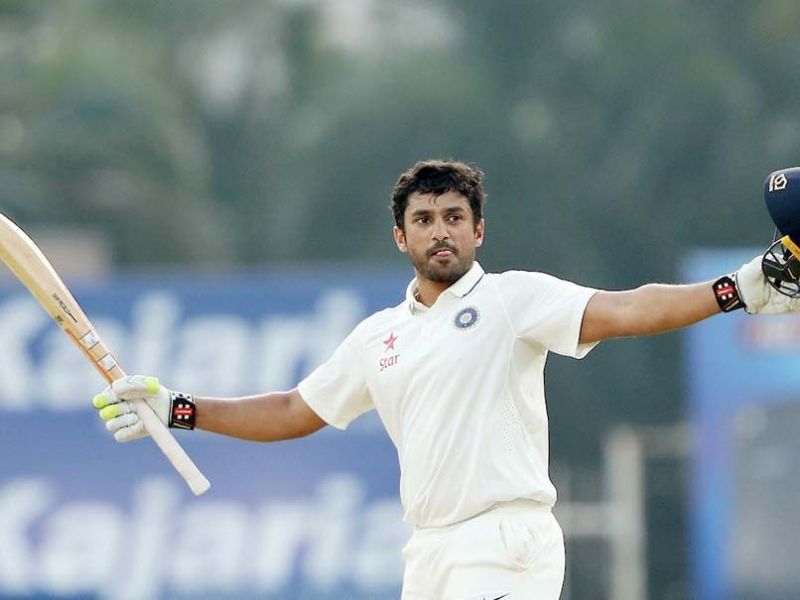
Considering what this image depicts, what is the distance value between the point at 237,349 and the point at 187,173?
1496 centimetres

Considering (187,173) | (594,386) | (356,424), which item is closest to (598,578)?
(356,424)

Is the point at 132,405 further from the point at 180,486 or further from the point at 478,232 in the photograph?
the point at 180,486

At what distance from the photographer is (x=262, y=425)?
7.42 metres

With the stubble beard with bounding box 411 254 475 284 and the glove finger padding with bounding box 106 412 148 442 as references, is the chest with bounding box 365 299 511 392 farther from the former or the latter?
the glove finger padding with bounding box 106 412 148 442

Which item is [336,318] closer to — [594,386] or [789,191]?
[789,191]

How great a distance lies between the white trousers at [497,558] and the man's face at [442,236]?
747mm

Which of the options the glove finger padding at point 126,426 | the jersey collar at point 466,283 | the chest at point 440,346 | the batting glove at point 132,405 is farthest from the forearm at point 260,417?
the jersey collar at point 466,283

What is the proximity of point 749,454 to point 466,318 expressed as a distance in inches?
342

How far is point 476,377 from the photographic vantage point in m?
6.69

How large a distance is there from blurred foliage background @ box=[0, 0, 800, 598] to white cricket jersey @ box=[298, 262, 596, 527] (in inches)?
730

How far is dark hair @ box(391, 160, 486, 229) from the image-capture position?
271 inches

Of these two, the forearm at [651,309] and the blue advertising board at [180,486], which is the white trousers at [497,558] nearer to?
the forearm at [651,309]

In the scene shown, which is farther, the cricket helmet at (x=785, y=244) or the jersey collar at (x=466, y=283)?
the jersey collar at (x=466, y=283)

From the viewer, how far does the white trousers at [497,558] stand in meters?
6.59
